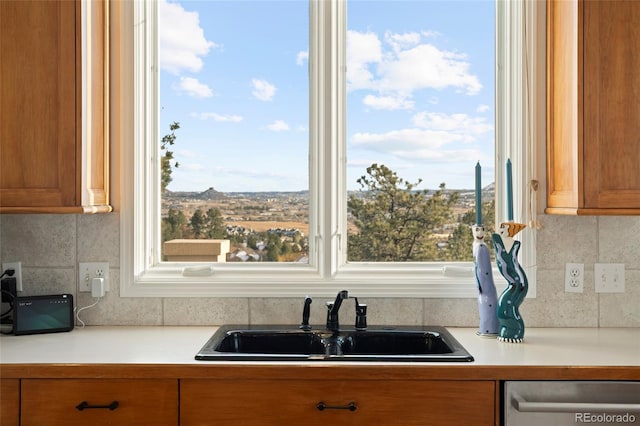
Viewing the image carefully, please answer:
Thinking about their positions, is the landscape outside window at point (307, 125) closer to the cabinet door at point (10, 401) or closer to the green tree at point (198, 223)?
the green tree at point (198, 223)

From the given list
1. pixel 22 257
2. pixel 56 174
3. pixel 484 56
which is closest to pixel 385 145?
pixel 484 56

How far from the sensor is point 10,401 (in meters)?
1.97

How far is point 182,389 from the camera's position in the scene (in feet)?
6.46

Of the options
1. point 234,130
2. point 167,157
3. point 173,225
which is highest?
point 234,130

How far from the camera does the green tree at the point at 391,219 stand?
2723 mm

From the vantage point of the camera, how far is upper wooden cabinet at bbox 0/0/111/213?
226 centimetres

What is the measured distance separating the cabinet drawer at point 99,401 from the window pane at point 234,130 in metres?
0.83

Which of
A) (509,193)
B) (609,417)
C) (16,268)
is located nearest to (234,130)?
(16,268)

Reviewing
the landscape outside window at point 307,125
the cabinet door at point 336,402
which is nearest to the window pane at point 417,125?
the landscape outside window at point 307,125

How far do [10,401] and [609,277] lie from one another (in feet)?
6.64

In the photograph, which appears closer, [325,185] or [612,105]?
[612,105]

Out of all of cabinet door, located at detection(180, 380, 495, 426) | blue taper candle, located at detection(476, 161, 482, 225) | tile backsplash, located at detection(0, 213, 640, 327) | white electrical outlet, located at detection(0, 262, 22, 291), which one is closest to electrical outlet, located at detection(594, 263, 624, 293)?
tile backsplash, located at detection(0, 213, 640, 327)

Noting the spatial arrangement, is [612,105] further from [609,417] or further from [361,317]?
[361,317]

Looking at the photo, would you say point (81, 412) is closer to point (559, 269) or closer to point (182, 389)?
point (182, 389)
